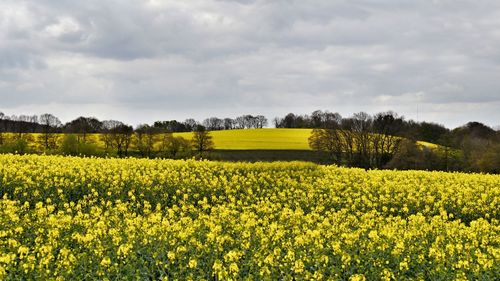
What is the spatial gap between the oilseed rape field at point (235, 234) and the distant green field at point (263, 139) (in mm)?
50981

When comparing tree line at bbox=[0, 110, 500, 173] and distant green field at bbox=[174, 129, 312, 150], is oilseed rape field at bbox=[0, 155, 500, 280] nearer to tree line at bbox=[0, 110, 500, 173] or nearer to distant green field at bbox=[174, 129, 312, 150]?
tree line at bbox=[0, 110, 500, 173]

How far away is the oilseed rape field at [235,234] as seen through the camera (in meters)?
8.08

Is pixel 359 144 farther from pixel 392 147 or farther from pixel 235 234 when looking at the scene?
pixel 235 234

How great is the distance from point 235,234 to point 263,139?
70496mm

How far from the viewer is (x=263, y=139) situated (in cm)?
8100

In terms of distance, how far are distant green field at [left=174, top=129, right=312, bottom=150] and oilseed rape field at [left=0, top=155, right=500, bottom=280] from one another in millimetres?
50981

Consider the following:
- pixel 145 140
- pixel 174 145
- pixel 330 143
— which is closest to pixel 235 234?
pixel 174 145

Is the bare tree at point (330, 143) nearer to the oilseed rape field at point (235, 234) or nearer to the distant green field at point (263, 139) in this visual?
the distant green field at point (263, 139)

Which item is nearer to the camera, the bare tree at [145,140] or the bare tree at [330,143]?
the bare tree at [330,143]

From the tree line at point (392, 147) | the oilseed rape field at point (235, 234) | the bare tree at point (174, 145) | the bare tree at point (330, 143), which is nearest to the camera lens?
the oilseed rape field at point (235, 234)

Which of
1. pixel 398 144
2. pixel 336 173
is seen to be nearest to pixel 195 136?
pixel 398 144

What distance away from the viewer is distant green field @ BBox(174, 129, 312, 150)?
7169cm

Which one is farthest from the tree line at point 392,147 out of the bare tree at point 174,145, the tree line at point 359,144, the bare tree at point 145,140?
the bare tree at point 145,140

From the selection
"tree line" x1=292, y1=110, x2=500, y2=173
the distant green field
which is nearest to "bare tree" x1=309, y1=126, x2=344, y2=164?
"tree line" x1=292, y1=110, x2=500, y2=173
